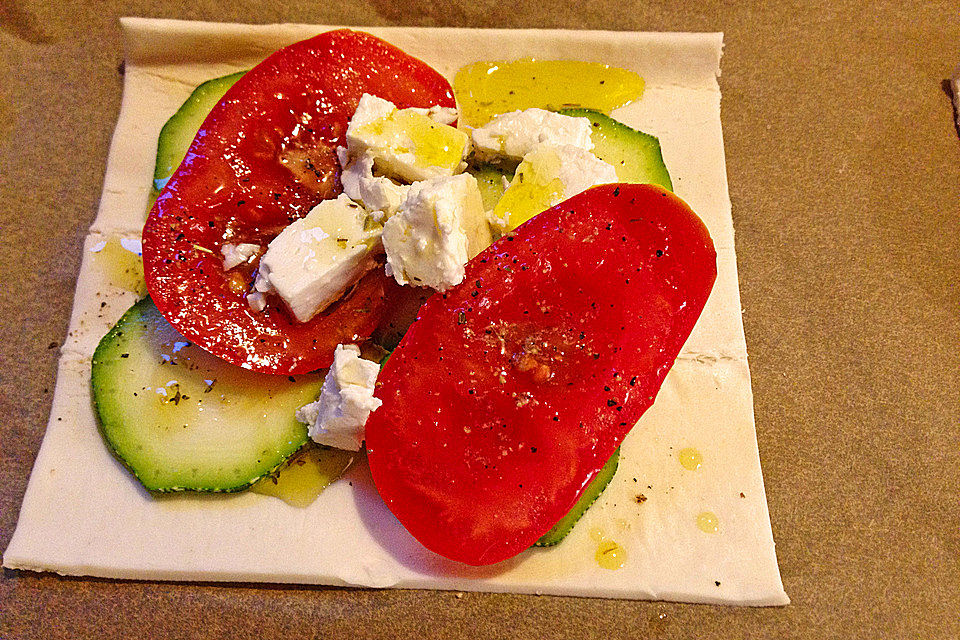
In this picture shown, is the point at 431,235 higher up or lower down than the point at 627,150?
higher up

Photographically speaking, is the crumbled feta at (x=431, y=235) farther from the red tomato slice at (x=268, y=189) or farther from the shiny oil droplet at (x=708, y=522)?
the shiny oil droplet at (x=708, y=522)

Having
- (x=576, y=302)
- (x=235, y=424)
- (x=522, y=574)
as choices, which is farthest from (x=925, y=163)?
(x=235, y=424)

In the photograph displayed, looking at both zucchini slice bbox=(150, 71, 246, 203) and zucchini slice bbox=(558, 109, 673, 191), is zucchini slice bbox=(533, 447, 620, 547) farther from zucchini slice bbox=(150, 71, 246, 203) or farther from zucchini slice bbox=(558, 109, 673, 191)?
zucchini slice bbox=(150, 71, 246, 203)

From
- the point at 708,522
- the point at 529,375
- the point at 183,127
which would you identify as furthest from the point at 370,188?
the point at 708,522

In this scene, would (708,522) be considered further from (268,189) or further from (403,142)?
(268,189)

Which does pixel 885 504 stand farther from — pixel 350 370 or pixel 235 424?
pixel 235 424

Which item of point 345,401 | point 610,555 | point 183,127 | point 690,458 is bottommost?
point 610,555
